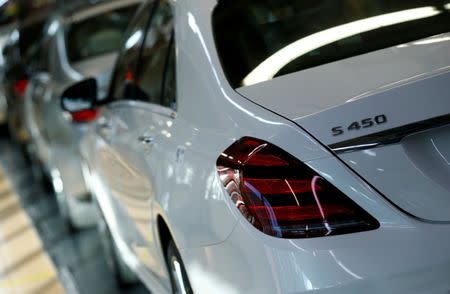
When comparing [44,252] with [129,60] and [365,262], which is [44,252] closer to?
[129,60]

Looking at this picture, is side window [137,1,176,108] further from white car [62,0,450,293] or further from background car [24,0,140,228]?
background car [24,0,140,228]

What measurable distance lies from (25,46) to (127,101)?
7687 mm

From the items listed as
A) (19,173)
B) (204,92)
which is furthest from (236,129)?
(19,173)

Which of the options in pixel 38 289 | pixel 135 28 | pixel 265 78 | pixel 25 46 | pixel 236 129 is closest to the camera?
pixel 236 129

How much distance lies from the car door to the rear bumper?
1.05m

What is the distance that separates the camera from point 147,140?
4.08m

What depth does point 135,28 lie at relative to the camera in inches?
201

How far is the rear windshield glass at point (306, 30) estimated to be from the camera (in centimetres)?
343

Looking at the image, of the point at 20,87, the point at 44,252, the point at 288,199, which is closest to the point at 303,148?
the point at 288,199

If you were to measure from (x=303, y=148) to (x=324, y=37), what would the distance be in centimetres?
68

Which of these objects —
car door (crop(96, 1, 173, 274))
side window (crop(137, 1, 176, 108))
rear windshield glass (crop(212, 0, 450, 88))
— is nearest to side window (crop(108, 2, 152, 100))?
car door (crop(96, 1, 173, 274))

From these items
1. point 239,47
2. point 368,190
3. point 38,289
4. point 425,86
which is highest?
point 239,47

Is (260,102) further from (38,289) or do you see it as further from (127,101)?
(38,289)

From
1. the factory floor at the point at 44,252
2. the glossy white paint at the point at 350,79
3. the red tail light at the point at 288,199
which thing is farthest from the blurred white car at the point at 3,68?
the red tail light at the point at 288,199
